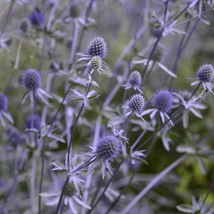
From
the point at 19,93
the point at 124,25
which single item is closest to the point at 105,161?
the point at 19,93

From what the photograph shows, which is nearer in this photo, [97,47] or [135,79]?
[97,47]

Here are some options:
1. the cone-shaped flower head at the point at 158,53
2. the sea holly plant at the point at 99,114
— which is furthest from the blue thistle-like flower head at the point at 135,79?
the cone-shaped flower head at the point at 158,53

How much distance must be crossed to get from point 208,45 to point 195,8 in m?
1.50

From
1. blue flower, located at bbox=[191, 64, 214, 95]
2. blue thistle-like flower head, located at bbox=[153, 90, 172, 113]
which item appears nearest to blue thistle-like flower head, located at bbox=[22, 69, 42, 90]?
blue thistle-like flower head, located at bbox=[153, 90, 172, 113]

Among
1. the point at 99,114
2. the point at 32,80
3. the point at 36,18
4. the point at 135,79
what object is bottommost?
the point at 99,114

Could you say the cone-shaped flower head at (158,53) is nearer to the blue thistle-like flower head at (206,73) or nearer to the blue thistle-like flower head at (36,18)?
the blue thistle-like flower head at (206,73)

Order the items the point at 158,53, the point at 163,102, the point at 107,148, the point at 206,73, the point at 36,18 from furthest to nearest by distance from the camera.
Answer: the point at 36,18, the point at 158,53, the point at 163,102, the point at 206,73, the point at 107,148

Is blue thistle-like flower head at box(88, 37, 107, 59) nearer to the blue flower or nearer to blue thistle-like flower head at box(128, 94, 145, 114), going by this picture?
blue thistle-like flower head at box(128, 94, 145, 114)

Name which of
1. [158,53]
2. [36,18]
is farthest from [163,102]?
[36,18]

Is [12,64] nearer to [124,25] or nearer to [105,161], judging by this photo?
[105,161]

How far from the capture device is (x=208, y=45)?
2.77m

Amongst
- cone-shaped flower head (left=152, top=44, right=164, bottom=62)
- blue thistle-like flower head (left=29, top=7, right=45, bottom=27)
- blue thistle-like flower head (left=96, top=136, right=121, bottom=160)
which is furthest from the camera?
blue thistle-like flower head (left=29, top=7, right=45, bottom=27)

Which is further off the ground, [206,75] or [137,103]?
[206,75]

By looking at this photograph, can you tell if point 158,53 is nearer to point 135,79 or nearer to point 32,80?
point 135,79
